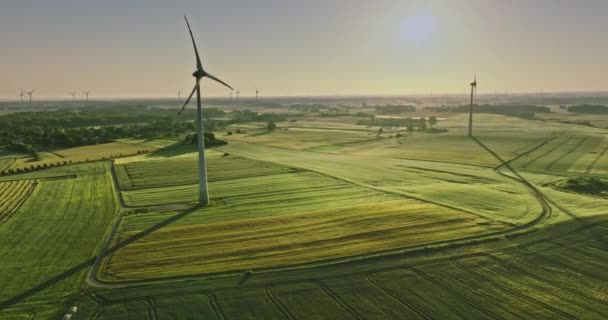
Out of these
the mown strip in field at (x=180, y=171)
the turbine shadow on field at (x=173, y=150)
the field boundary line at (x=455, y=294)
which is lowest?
the field boundary line at (x=455, y=294)

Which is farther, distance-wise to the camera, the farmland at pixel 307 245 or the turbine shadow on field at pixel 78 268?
the turbine shadow on field at pixel 78 268

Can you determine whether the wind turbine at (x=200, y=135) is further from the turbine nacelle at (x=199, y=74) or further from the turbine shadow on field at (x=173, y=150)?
the turbine shadow on field at (x=173, y=150)

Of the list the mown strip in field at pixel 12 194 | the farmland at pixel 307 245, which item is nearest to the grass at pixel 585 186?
the farmland at pixel 307 245

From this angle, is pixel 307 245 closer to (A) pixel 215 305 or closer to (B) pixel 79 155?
(A) pixel 215 305

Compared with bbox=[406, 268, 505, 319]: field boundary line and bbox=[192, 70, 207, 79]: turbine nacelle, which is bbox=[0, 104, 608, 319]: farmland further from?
bbox=[192, 70, 207, 79]: turbine nacelle

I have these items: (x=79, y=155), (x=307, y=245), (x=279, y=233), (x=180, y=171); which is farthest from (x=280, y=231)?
(x=79, y=155)

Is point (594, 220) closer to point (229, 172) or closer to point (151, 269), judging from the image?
point (151, 269)

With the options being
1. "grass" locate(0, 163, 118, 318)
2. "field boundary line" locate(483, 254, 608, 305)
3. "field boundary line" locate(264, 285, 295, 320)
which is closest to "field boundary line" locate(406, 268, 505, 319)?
"field boundary line" locate(483, 254, 608, 305)
